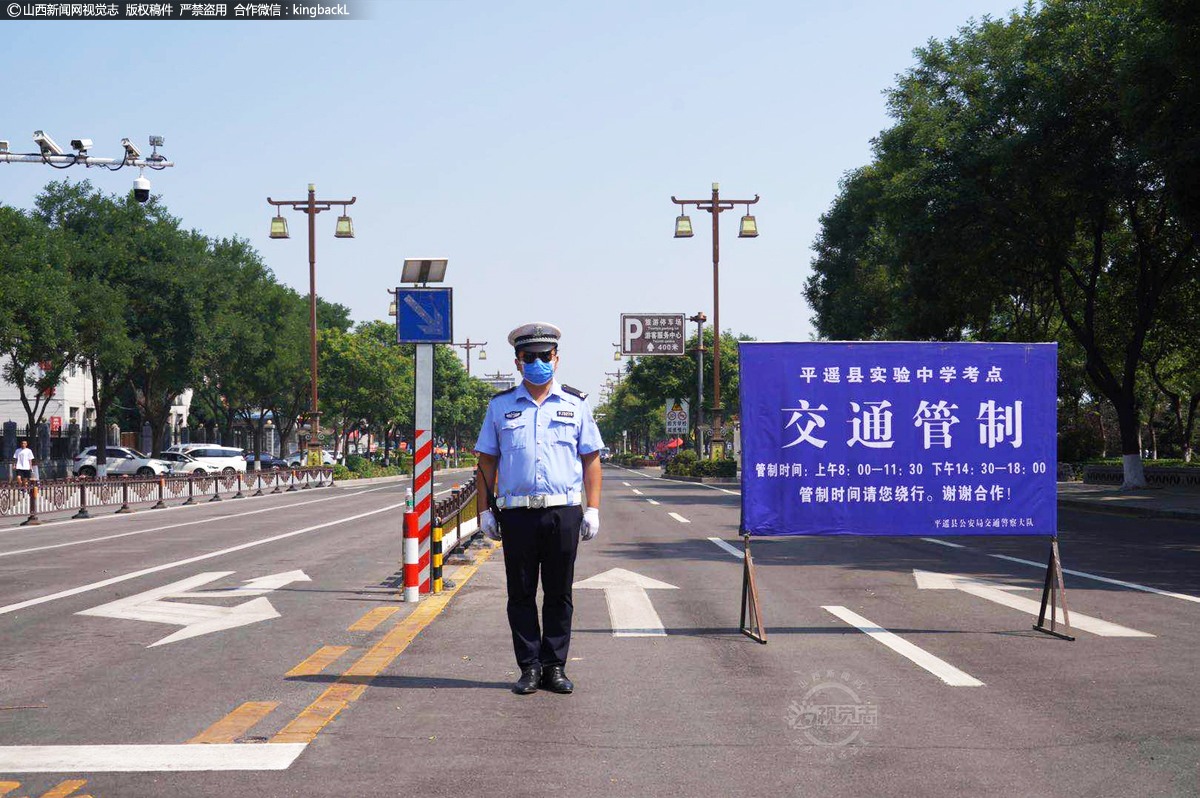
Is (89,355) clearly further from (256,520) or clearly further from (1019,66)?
(1019,66)

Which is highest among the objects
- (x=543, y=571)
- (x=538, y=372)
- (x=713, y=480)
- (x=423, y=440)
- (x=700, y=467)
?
(x=538, y=372)

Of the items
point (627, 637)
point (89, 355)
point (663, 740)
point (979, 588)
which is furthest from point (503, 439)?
point (89, 355)

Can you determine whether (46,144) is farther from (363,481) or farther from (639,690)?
(363,481)

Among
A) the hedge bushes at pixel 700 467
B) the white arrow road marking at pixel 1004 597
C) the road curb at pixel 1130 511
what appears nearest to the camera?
the white arrow road marking at pixel 1004 597

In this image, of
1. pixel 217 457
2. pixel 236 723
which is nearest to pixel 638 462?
pixel 217 457

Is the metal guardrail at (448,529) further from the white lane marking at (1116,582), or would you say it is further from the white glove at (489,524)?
the white lane marking at (1116,582)

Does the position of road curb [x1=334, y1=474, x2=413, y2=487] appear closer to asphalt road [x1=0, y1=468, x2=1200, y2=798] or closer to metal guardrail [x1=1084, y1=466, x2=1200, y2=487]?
metal guardrail [x1=1084, y1=466, x2=1200, y2=487]

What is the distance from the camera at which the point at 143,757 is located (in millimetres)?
5422

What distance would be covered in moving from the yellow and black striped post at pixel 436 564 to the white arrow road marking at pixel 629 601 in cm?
158

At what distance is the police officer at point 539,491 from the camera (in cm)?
679

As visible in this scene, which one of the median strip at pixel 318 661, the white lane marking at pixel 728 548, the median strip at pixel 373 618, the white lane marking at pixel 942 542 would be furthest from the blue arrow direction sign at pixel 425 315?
the white lane marking at pixel 942 542

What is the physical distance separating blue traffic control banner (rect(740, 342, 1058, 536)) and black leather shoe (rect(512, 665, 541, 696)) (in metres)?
2.87

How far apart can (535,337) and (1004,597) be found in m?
6.71

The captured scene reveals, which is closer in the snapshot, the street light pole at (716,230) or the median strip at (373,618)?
the median strip at (373,618)
